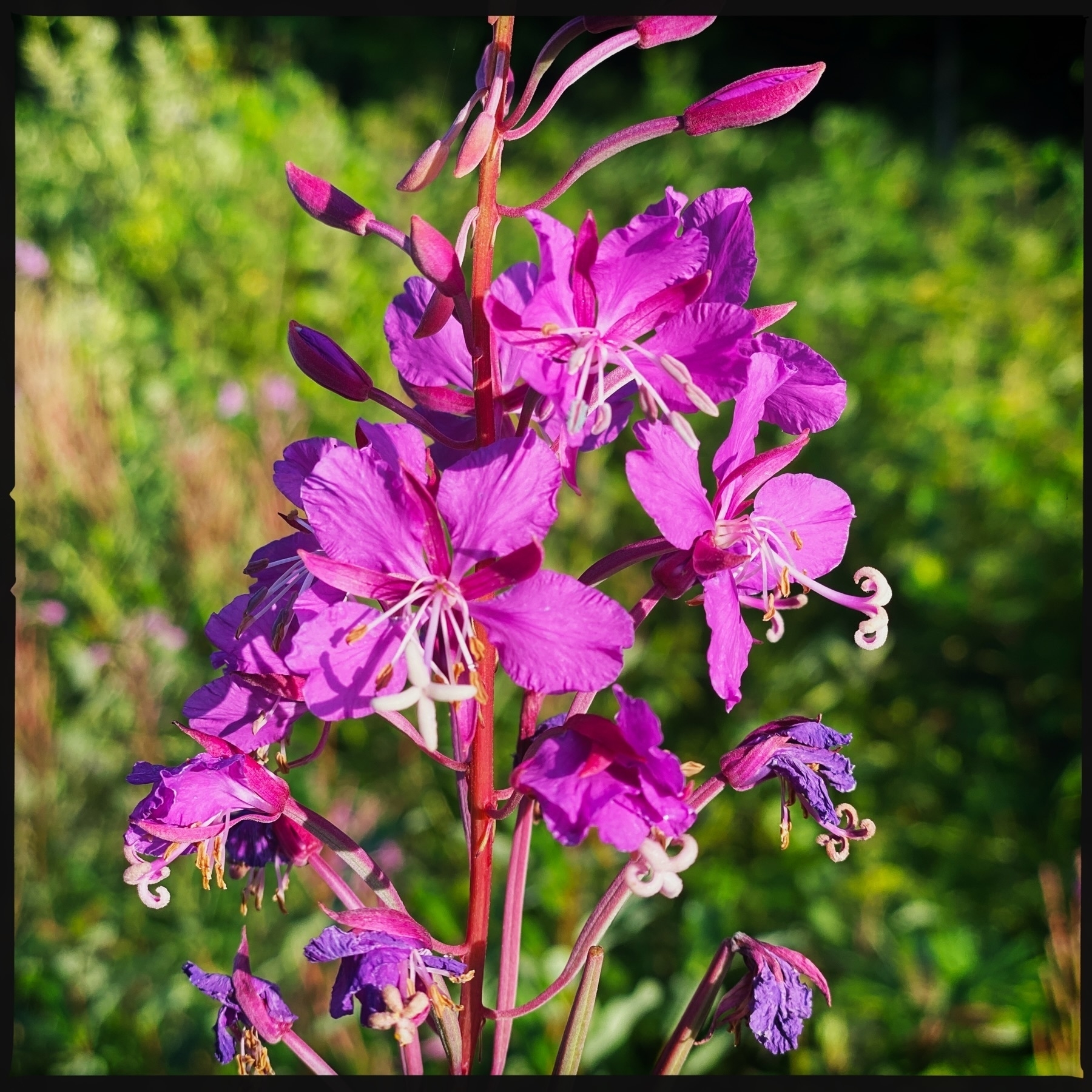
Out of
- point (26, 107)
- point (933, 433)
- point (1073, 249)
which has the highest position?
point (26, 107)

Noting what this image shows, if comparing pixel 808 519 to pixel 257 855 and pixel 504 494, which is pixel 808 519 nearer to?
pixel 504 494

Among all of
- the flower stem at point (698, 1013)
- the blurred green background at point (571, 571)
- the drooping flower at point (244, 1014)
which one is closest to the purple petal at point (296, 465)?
the drooping flower at point (244, 1014)

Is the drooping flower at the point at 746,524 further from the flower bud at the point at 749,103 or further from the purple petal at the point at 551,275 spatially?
the flower bud at the point at 749,103

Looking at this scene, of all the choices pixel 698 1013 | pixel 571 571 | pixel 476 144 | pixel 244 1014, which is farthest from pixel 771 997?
pixel 571 571

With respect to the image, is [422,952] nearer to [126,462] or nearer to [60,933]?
[60,933]

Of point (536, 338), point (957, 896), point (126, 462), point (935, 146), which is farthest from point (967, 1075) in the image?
point (935, 146)

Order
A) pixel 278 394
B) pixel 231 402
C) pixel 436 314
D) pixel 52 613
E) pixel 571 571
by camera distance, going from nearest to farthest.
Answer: pixel 436 314 → pixel 52 613 → pixel 571 571 → pixel 278 394 → pixel 231 402
